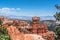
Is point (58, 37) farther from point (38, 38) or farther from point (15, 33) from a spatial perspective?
point (15, 33)

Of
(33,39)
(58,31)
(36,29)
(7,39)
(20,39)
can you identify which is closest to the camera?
(7,39)

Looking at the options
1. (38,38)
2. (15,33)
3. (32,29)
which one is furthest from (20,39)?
(32,29)

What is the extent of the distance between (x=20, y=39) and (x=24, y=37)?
3.81ft

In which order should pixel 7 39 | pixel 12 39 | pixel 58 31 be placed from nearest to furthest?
1. pixel 7 39
2. pixel 12 39
3. pixel 58 31

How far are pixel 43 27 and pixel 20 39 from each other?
1897cm

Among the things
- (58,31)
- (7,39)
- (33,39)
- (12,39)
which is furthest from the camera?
(58,31)

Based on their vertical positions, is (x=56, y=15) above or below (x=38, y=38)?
above

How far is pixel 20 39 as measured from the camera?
69.2ft

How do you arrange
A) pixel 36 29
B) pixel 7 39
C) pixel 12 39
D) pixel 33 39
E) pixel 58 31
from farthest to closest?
pixel 36 29, pixel 58 31, pixel 33 39, pixel 12 39, pixel 7 39

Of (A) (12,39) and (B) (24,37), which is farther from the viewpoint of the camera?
(B) (24,37)

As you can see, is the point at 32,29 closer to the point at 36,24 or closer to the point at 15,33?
the point at 36,24

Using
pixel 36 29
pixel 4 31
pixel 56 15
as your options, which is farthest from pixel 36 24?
pixel 4 31

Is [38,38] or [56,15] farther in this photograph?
[56,15]

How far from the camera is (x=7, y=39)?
18109 millimetres
